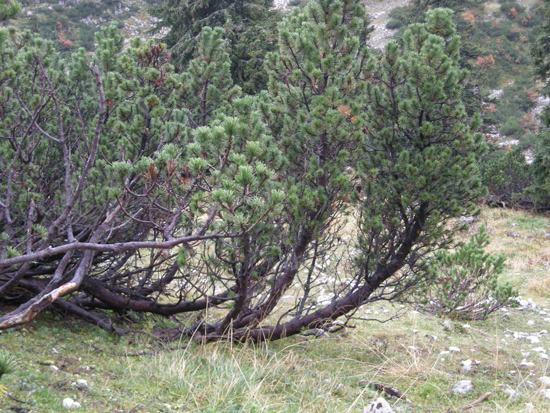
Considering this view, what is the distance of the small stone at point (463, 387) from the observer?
12.9 feet

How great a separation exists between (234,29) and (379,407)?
14.2m

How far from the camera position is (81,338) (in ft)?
13.7

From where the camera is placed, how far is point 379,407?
3234mm

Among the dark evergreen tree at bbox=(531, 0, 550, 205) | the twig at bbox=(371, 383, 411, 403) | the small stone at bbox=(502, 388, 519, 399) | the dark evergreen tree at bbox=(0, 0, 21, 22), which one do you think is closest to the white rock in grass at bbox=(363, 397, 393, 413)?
the twig at bbox=(371, 383, 411, 403)

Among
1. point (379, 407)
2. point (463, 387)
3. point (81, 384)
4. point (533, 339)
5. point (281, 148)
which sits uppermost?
point (281, 148)

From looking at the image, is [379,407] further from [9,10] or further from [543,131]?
[543,131]

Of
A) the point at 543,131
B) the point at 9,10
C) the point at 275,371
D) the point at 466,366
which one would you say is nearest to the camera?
the point at 9,10

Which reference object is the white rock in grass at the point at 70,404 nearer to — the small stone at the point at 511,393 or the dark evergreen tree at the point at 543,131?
the small stone at the point at 511,393

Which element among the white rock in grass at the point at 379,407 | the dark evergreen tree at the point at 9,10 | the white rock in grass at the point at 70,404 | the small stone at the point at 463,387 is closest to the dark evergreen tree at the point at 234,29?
the dark evergreen tree at the point at 9,10

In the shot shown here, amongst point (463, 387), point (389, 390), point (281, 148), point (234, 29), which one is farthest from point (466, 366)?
point (234, 29)

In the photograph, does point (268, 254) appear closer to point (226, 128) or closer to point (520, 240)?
point (226, 128)

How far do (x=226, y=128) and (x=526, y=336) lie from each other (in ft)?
17.6

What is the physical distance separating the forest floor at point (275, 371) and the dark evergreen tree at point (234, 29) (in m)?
10.0

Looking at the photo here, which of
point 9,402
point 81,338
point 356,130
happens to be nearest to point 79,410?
point 9,402
